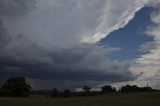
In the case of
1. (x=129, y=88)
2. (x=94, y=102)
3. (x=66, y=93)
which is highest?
(x=129, y=88)

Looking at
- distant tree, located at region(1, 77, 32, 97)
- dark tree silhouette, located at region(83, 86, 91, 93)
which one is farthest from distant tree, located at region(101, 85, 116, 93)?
distant tree, located at region(1, 77, 32, 97)

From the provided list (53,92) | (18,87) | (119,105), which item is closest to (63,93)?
(53,92)

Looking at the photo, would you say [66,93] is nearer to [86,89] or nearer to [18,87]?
[86,89]

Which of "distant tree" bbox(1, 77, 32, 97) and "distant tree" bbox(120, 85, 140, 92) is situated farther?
"distant tree" bbox(120, 85, 140, 92)

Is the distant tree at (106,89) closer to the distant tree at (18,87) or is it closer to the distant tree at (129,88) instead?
the distant tree at (129,88)

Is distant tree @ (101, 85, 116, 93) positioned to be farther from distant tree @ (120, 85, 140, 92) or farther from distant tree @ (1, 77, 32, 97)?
distant tree @ (1, 77, 32, 97)

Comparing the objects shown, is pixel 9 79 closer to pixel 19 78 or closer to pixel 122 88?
pixel 19 78

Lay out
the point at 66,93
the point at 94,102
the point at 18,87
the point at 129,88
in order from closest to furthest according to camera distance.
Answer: the point at 94,102 → the point at 18,87 → the point at 129,88 → the point at 66,93

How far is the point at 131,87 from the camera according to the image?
6526 inches

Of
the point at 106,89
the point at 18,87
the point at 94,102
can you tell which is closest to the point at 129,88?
the point at 106,89

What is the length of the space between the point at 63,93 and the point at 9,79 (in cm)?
4528

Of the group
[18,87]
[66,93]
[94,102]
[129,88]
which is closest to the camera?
[94,102]

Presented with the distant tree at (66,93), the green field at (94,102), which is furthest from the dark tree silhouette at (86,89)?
the green field at (94,102)

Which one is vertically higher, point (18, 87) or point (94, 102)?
point (18, 87)
